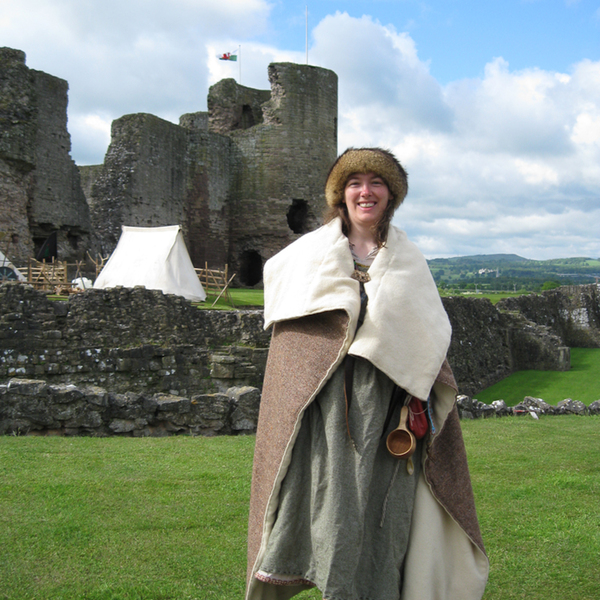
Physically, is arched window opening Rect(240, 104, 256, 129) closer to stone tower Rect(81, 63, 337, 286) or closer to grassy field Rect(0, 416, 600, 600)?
stone tower Rect(81, 63, 337, 286)

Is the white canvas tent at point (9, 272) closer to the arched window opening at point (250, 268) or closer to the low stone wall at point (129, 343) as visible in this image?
the low stone wall at point (129, 343)

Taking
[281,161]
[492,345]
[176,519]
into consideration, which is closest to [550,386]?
[492,345]

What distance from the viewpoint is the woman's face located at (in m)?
2.91

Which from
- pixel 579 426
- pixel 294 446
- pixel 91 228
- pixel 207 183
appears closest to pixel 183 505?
pixel 294 446

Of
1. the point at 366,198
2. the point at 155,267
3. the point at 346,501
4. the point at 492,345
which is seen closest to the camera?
the point at 346,501

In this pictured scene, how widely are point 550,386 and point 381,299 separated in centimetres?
1438

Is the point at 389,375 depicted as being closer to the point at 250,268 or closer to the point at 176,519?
the point at 176,519

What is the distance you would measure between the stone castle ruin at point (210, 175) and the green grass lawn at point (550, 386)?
509 inches

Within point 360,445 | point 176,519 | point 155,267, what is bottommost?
point 176,519

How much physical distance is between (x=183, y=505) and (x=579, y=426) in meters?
6.76

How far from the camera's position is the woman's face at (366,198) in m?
2.91

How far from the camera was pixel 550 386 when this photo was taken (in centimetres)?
1555

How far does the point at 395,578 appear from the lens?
2488mm

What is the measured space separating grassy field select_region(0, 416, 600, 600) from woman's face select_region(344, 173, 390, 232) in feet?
7.47
